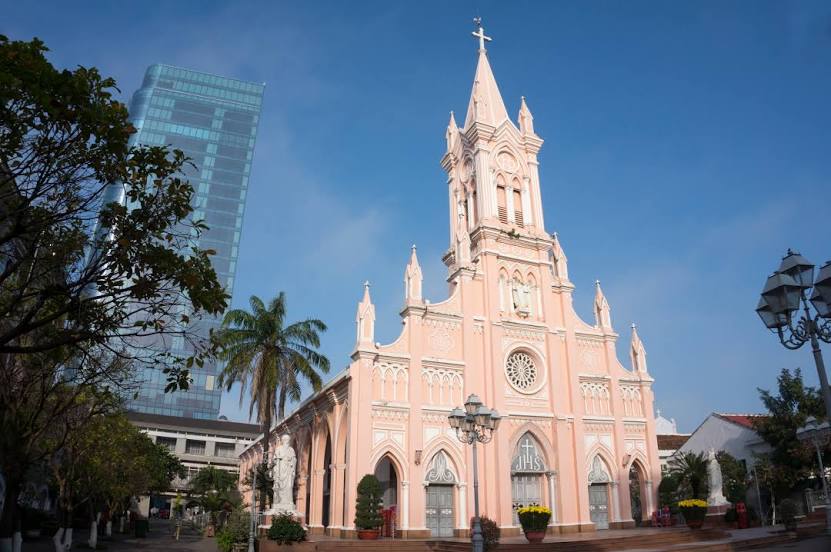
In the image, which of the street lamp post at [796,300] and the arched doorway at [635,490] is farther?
the arched doorway at [635,490]

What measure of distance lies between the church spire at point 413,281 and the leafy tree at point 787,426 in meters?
21.8

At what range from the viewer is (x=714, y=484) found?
30.8 metres

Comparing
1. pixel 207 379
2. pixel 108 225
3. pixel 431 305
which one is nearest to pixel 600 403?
pixel 431 305

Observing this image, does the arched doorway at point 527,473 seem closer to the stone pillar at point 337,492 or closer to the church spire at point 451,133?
the stone pillar at point 337,492

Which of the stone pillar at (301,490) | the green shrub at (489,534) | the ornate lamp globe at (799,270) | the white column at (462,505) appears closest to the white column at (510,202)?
the white column at (462,505)

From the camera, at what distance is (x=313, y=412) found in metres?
35.3

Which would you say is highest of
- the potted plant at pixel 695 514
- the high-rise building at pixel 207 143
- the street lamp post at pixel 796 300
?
the high-rise building at pixel 207 143

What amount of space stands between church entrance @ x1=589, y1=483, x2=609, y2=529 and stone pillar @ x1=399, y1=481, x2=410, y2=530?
10.7 meters

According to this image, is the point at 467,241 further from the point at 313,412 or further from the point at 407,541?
the point at 407,541

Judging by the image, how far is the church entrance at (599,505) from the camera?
33062mm

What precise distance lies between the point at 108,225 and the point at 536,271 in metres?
29.6

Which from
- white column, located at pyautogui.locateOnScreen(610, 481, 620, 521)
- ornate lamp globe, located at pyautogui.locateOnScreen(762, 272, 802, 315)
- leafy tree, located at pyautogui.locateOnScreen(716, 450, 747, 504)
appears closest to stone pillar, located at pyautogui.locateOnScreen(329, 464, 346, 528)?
white column, located at pyautogui.locateOnScreen(610, 481, 620, 521)

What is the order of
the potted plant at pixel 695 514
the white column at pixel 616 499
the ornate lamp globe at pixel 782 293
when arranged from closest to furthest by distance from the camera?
1. the ornate lamp globe at pixel 782 293
2. the potted plant at pixel 695 514
3. the white column at pixel 616 499

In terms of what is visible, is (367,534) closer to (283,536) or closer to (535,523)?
(283,536)
